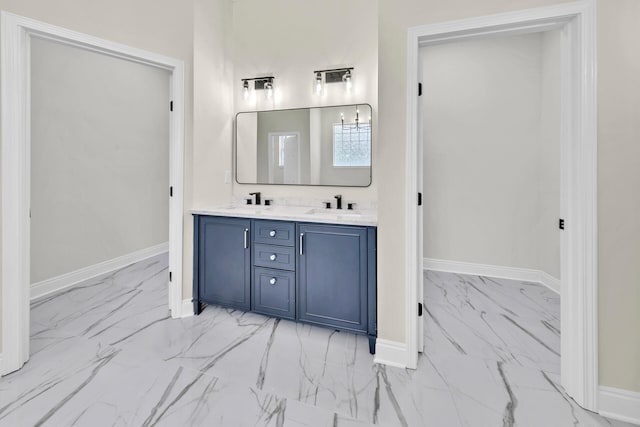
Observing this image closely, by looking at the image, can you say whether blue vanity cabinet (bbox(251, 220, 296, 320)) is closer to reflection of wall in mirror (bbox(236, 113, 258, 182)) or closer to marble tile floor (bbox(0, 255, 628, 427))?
marble tile floor (bbox(0, 255, 628, 427))

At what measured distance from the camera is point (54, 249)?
3.31 meters

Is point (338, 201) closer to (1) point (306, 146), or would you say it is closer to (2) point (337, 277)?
(1) point (306, 146)

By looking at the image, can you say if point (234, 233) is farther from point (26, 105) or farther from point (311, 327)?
point (26, 105)

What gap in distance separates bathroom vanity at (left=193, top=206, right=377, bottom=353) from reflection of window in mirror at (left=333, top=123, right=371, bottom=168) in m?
0.46

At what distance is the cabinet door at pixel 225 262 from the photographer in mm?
2592

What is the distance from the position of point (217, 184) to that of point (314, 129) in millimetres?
1052

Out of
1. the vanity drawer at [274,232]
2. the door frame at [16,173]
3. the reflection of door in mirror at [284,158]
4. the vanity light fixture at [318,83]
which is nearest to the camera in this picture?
the door frame at [16,173]

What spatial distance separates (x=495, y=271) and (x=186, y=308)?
3336 mm

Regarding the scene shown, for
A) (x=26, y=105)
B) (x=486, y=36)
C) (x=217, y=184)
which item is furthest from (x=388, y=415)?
(x=26, y=105)

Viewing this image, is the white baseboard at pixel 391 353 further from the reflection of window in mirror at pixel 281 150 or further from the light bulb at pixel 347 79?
the light bulb at pixel 347 79

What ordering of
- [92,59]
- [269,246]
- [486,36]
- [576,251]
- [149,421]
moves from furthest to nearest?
1. [92,59]
2. [269,246]
3. [486,36]
4. [576,251]
5. [149,421]

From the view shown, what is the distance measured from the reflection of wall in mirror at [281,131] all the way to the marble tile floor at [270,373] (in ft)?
4.33

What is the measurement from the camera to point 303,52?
3.03 meters

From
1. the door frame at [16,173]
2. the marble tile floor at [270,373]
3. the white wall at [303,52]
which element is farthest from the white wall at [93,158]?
the white wall at [303,52]
